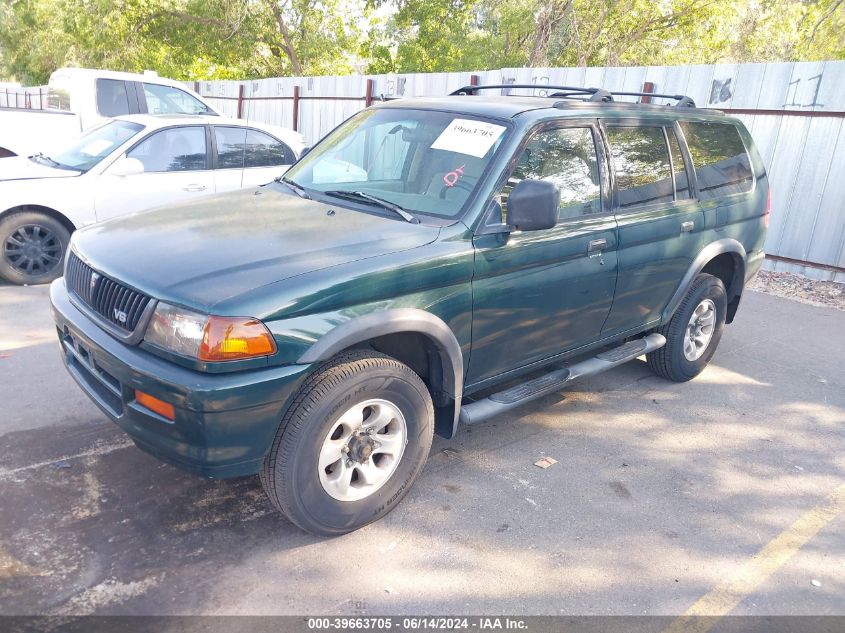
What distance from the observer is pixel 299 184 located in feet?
13.8

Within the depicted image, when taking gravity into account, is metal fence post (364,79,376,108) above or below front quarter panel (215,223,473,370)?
above

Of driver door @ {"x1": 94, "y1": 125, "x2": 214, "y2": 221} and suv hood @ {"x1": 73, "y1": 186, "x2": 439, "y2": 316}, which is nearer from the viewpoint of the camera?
suv hood @ {"x1": 73, "y1": 186, "x2": 439, "y2": 316}

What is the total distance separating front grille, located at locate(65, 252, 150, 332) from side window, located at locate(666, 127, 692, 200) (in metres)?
3.42

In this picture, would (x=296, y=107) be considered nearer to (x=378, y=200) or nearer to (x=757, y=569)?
(x=378, y=200)

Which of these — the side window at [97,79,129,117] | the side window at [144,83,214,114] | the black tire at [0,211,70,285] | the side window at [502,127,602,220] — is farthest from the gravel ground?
the side window at [97,79,129,117]

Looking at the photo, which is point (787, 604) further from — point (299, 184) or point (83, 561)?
point (299, 184)

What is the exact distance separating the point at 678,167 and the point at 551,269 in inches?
59.9

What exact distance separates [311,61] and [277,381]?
85.8 feet

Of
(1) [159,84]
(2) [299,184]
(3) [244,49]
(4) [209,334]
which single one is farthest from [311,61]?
(4) [209,334]

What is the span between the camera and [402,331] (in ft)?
10.4

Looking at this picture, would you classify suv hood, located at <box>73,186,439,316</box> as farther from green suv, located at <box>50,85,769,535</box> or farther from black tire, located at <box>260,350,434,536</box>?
black tire, located at <box>260,350,434,536</box>

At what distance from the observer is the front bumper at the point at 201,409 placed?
104 inches

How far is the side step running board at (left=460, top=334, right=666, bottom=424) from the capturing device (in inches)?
143

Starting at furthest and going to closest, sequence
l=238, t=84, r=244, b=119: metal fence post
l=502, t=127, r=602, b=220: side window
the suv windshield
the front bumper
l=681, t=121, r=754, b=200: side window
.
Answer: l=238, t=84, r=244, b=119: metal fence post
l=681, t=121, r=754, b=200: side window
l=502, t=127, r=602, b=220: side window
the suv windshield
the front bumper
